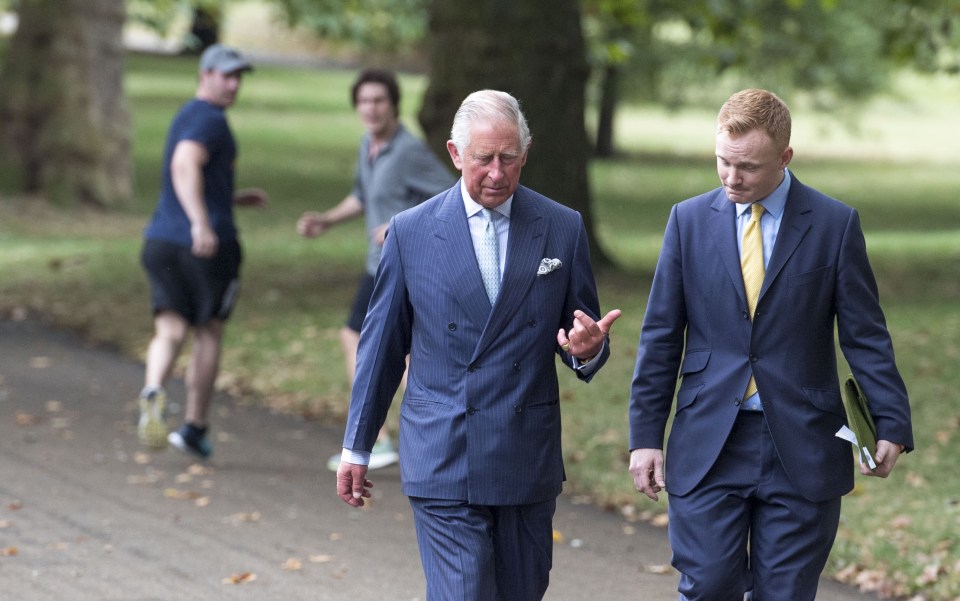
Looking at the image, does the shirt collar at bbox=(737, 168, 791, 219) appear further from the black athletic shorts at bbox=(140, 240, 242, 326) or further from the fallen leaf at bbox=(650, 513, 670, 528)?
the black athletic shorts at bbox=(140, 240, 242, 326)

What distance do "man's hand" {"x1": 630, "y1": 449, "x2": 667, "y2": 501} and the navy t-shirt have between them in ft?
14.6

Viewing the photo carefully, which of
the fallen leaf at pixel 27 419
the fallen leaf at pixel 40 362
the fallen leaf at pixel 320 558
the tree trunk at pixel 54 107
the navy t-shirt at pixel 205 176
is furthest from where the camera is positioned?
the tree trunk at pixel 54 107

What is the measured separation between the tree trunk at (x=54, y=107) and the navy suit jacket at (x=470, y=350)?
1828 centimetres

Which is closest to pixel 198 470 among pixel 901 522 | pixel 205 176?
pixel 205 176

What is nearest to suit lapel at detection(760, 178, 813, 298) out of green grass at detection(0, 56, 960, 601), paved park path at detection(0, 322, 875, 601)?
paved park path at detection(0, 322, 875, 601)

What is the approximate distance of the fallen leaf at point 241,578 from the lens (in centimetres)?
629

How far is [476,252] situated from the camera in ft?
14.3

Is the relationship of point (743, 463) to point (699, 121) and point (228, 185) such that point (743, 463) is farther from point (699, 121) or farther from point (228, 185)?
point (699, 121)

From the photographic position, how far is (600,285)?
47.8 feet

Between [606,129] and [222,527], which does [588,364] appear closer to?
[222,527]

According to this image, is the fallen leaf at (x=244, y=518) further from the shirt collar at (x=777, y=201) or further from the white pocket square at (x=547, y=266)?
the shirt collar at (x=777, y=201)

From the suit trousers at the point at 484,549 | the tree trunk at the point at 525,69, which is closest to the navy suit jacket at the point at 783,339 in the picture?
the suit trousers at the point at 484,549

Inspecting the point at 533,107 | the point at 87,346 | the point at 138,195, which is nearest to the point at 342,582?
the point at 87,346

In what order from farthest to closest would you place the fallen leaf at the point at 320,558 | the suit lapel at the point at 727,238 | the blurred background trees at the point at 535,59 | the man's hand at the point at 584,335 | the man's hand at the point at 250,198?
the blurred background trees at the point at 535,59 < the man's hand at the point at 250,198 < the fallen leaf at the point at 320,558 < the suit lapel at the point at 727,238 < the man's hand at the point at 584,335
